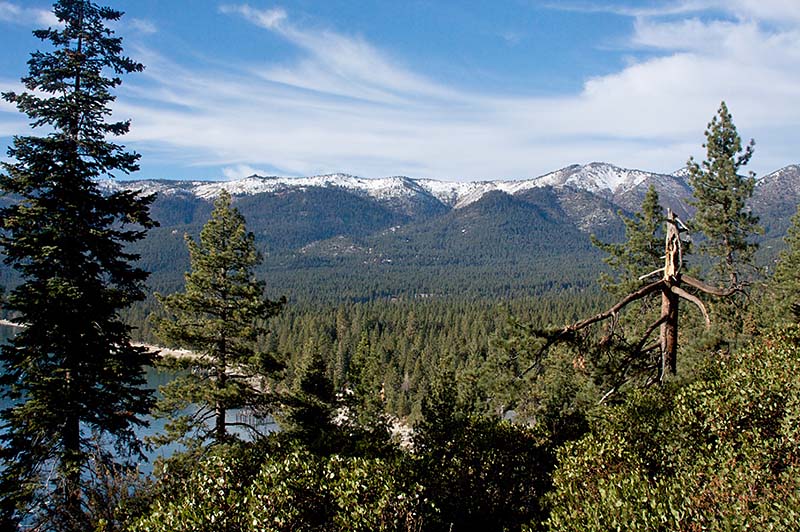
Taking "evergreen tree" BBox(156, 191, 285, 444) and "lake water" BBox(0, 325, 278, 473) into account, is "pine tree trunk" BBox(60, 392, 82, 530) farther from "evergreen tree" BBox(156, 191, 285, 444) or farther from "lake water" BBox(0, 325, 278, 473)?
"evergreen tree" BBox(156, 191, 285, 444)

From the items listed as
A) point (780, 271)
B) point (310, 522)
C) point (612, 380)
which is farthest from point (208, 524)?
point (780, 271)

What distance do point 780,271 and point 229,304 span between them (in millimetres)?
24496

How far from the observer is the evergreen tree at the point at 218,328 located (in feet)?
51.8

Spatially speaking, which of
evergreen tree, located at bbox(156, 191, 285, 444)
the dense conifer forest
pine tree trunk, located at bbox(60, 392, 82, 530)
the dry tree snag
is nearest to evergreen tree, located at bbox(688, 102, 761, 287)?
the dense conifer forest

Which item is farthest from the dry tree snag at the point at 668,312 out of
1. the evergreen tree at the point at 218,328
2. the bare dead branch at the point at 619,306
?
the evergreen tree at the point at 218,328

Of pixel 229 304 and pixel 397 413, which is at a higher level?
pixel 229 304

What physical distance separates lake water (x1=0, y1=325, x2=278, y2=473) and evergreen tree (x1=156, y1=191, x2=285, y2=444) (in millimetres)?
1028

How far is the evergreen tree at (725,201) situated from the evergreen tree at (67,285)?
23187 millimetres

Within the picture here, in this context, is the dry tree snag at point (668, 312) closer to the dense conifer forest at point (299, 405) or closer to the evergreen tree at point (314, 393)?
the dense conifer forest at point (299, 405)

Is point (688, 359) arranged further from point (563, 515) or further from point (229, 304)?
point (229, 304)

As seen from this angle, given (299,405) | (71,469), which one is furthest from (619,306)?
(71,469)

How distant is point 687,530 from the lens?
554 centimetres

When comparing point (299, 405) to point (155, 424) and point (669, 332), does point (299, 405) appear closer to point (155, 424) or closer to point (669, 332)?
point (669, 332)

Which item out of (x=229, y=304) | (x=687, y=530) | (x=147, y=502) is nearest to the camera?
(x=687, y=530)
